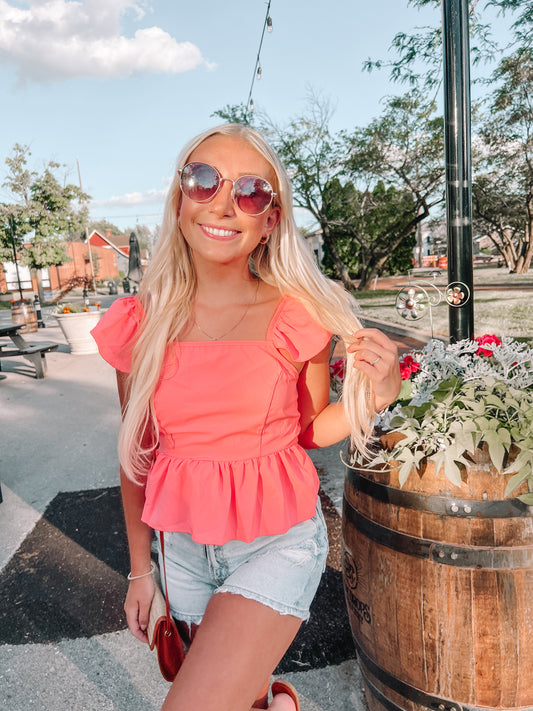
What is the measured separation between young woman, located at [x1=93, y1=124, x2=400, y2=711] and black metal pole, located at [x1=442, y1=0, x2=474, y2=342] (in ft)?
3.26

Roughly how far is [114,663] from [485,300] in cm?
349

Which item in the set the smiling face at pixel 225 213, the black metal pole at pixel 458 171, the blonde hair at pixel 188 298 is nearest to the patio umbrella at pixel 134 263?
the black metal pole at pixel 458 171

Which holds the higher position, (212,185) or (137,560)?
(212,185)

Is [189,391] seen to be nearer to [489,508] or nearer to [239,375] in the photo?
[239,375]

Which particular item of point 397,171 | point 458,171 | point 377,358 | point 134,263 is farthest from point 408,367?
point 397,171

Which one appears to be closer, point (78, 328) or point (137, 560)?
point (137, 560)

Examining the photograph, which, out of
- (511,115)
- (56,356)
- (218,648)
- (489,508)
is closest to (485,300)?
(511,115)

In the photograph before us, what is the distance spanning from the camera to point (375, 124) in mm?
14203

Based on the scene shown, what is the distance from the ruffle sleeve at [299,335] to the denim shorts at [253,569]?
0.47m

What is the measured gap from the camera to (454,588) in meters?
1.39

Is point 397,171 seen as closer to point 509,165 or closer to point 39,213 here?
point 509,165

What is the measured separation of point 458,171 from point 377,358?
57.4 inches

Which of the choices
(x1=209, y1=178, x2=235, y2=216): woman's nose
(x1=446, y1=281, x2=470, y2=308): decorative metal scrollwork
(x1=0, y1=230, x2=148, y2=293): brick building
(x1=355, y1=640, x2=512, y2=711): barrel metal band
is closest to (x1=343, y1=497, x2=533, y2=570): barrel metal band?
(x1=355, y1=640, x2=512, y2=711): barrel metal band

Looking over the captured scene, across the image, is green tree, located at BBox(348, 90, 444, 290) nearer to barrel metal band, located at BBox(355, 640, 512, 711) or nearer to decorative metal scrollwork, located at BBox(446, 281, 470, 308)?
decorative metal scrollwork, located at BBox(446, 281, 470, 308)
